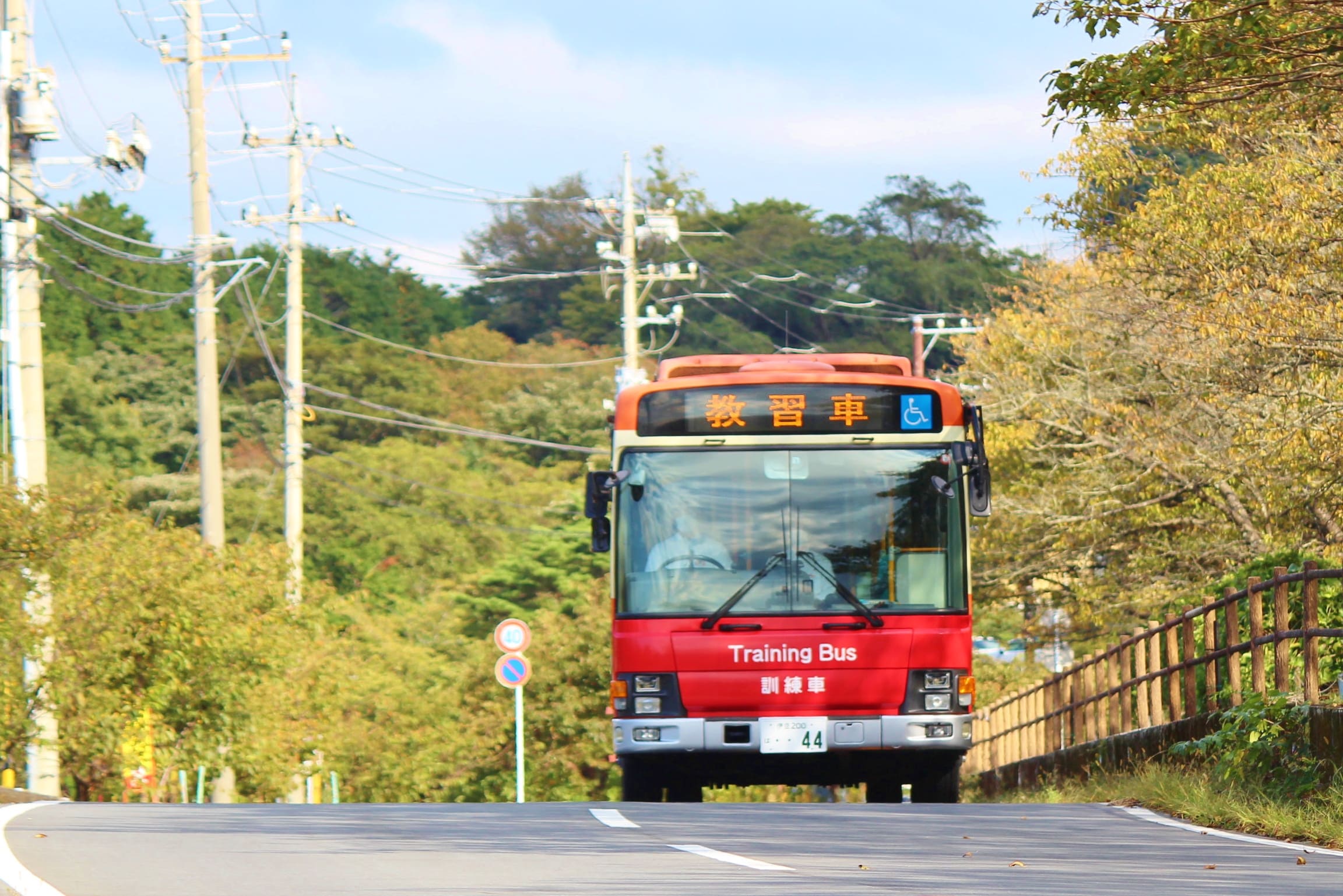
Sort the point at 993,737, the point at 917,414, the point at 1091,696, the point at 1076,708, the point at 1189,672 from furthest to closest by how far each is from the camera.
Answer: the point at 993,737 → the point at 1076,708 → the point at 1091,696 → the point at 1189,672 → the point at 917,414

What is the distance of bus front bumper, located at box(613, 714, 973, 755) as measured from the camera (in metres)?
14.6

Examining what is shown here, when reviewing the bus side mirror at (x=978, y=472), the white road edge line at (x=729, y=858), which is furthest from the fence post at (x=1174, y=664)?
the white road edge line at (x=729, y=858)

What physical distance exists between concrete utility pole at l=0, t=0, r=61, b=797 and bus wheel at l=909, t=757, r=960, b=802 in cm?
1076

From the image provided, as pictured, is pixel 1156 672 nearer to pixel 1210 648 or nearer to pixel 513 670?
pixel 1210 648

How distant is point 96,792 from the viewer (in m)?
26.9

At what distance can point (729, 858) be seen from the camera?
A: 927 cm

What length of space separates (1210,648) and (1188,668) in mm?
410

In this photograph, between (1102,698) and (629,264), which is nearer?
(1102,698)

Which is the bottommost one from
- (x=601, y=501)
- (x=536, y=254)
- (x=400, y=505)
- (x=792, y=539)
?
(x=792, y=539)

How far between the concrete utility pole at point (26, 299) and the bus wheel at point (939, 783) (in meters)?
10.8

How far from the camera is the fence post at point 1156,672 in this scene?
678 inches

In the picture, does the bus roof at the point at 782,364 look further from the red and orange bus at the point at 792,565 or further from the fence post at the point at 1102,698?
the fence post at the point at 1102,698

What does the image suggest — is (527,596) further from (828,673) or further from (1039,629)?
(828,673)

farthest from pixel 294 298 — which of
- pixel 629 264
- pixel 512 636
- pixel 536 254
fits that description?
pixel 536 254
